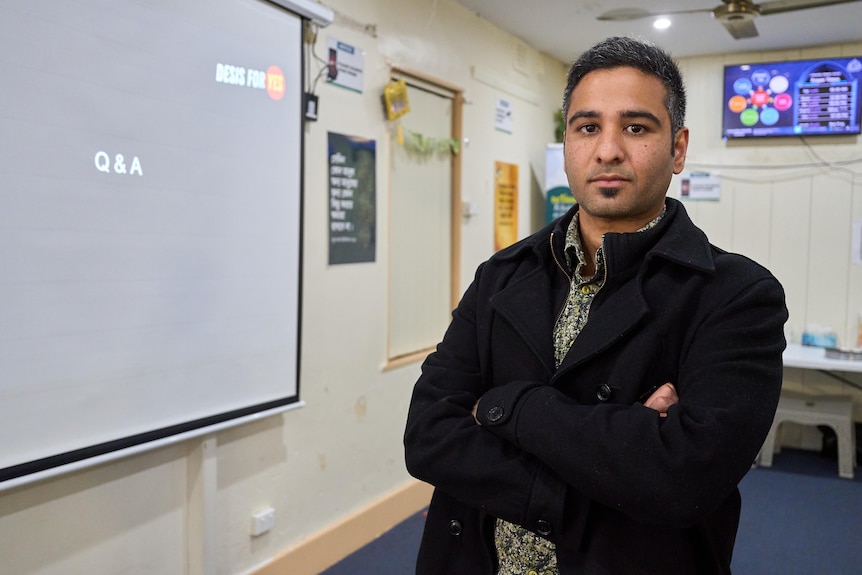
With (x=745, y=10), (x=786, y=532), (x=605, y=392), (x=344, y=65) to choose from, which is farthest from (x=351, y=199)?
(x=786, y=532)

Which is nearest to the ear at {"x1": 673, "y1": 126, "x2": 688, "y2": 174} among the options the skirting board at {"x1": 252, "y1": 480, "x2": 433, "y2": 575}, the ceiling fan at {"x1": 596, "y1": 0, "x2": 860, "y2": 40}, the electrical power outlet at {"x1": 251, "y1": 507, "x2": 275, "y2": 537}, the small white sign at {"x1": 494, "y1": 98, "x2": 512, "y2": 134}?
the electrical power outlet at {"x1": 251, "y1": 507, "x2": 275, "y2": 537}

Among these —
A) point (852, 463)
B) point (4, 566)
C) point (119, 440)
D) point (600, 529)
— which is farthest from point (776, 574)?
point (4, 566)

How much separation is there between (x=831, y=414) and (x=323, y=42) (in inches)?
140

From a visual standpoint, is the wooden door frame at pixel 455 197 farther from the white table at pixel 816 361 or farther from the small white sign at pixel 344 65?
the white table at pixel 816 361

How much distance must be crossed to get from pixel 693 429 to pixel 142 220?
1.48m

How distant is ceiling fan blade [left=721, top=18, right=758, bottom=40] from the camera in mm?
3182

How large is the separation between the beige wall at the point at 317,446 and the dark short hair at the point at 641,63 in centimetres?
158

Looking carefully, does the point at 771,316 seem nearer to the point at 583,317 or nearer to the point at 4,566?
the point at 583,317

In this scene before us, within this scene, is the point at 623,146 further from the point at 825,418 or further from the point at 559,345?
the point at 825,418

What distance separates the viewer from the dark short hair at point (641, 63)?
1.06 meters

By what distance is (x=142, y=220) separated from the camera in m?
1.83

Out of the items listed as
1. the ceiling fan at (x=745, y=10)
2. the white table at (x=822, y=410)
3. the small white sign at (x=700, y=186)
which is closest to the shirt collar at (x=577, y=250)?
the ceiling fan at (x=745, y=10)

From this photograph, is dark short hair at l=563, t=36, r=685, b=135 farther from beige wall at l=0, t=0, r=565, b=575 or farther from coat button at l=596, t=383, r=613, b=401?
beige wall at l=0, t=0, r=565, b=575

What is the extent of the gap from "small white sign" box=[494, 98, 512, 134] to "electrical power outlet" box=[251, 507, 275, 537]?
8.01 feet
